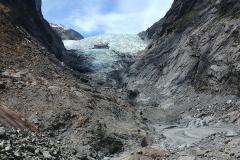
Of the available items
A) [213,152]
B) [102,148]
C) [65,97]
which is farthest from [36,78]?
[213,152]

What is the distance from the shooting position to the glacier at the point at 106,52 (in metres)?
77.0

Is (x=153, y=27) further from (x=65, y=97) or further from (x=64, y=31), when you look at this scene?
(x=65, y=97)

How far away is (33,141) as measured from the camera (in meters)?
11.4

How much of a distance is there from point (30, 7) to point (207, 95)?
37214 millimetres

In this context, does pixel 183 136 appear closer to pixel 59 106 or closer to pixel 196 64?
pixel 59 106

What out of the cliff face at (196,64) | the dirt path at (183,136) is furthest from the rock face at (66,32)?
the dirt path at (183,136)

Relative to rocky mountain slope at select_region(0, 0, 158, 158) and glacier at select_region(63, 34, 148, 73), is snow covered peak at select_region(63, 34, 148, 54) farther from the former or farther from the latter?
rocky mountain slope at select_region(0, 0, 158, 158)

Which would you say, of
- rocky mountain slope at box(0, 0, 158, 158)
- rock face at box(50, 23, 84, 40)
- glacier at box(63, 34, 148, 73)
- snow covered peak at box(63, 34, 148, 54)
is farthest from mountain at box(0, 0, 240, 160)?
rock face at box(50, 23, 84, 40)

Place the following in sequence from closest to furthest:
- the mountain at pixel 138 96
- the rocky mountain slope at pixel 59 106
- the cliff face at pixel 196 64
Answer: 1. the mountain at pixel 138 96
2. the rocky mountain slope at pixel 59 106
3. the cliff face at pixel 196 64

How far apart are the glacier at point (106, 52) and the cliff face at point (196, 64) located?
9801mm

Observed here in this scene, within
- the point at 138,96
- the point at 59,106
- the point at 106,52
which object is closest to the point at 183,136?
the point at 59,106

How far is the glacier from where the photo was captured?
7700 centimetres

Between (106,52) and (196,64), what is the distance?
4253 cm

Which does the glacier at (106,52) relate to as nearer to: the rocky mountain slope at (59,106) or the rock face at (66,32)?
the rock face at (66,32)
